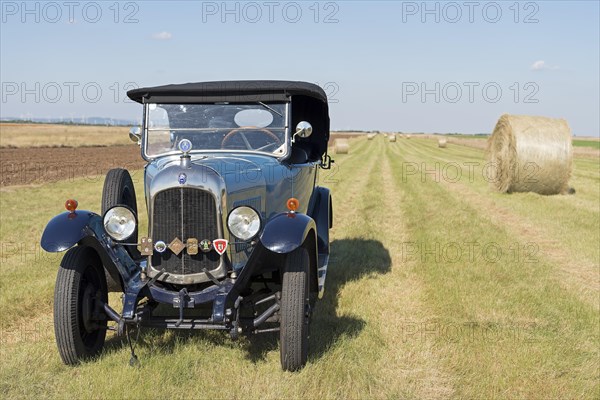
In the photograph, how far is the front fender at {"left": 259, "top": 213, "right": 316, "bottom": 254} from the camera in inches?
143

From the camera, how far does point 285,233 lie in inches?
147

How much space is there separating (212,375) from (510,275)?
4100 millimetres

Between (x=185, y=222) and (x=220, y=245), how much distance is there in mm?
326

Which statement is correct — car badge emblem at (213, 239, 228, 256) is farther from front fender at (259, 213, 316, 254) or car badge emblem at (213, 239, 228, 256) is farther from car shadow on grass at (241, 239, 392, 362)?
car shadow on grass at (241, 239, 392, 362)

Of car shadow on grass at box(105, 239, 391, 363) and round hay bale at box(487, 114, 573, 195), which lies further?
round hay bale at box(487, 114, 573, 195)

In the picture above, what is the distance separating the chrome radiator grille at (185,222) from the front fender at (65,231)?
0.59 meters

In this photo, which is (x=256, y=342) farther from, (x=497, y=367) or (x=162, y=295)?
(x=497, y=367)

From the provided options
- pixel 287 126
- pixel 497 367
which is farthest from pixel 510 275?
pixel 287 126

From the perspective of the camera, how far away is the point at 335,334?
4336 millimetres

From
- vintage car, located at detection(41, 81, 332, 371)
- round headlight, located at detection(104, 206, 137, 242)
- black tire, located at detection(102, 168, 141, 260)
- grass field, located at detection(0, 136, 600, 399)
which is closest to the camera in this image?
grass field, located at detection(0, 136, 600, 399)

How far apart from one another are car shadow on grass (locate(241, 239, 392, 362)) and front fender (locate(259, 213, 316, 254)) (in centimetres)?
96

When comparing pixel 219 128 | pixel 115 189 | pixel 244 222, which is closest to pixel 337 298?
pixel 244 222

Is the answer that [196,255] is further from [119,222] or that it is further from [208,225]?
[119,222]

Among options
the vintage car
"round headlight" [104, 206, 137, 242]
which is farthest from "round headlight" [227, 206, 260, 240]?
"round headlight" [104, 206, 137, 242]
